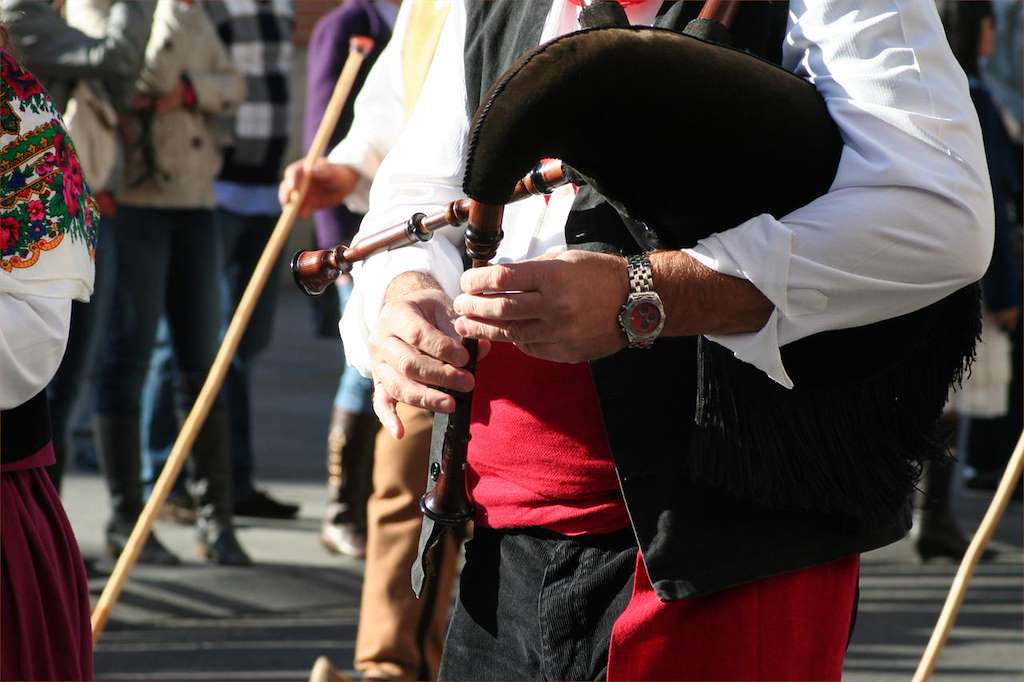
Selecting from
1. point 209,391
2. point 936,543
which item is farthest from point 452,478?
point 936,543

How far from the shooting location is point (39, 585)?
2.26 meters

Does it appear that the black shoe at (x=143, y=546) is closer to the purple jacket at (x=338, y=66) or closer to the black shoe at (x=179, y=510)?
the black shoe at (x=179, y=510)

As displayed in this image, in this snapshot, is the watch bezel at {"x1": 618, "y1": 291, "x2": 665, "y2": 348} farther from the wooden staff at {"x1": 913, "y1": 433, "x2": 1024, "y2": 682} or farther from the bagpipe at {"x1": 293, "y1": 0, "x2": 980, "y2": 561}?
the wooden staff at {"x1": 913, "y1": 433, "x2": 1024, "y2": 682}

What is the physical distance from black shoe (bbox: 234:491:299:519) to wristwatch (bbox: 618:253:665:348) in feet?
15.2

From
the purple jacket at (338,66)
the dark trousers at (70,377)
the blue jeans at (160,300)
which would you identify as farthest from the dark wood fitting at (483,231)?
the blue jeans at (160,300)

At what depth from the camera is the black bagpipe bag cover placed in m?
1.60

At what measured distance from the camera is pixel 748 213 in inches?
66.6

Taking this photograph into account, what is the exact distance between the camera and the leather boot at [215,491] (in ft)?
17.2

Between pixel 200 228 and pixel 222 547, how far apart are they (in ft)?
3.78

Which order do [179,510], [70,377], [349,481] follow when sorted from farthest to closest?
1. [179,510]
2. [349,481]
3. [70,377]

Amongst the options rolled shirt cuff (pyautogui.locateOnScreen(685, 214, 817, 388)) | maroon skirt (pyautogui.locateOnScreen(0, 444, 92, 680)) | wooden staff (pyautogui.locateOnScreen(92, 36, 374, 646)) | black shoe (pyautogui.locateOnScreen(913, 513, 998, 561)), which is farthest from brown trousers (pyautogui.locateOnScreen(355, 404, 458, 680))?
black shoe (pyautogui.locateOnScreen(913, 513, 998, 561))

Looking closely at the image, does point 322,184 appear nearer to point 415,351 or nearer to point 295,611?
point 295,611

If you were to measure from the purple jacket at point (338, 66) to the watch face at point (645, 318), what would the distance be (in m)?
3.64

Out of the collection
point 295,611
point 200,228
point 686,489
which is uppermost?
point 686,489
